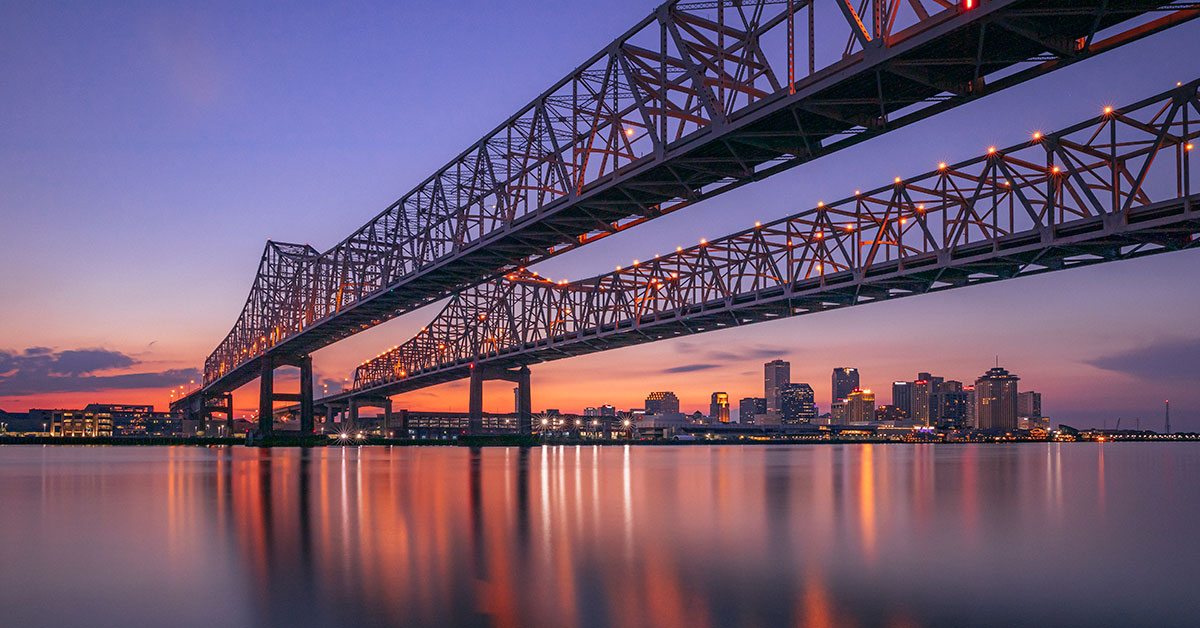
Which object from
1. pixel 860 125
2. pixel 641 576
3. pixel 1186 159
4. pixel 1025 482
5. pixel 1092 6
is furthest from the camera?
pixel 1025 482

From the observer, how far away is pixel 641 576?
1362 cm

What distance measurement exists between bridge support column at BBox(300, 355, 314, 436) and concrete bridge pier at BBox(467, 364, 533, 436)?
1835 centimetres

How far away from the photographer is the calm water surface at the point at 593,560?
37.0 ft

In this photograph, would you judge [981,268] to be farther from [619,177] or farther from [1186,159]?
[619,177]

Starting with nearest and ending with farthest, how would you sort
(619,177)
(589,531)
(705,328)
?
(589,531) < (619,177) < (705,328)

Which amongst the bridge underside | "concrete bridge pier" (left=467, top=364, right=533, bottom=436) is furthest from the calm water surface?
"concrete bridge pier" (left=467, top=364, right=533, bottom=436)

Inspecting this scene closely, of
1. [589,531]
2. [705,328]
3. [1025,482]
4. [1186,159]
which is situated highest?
[1186,159]

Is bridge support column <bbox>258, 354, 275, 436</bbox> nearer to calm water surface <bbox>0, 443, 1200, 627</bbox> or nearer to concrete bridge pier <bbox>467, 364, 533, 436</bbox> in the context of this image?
concrete bridge pier <bbox>467, 364, 533, 436</bbox>

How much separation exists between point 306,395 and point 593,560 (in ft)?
293

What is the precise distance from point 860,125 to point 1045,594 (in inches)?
517

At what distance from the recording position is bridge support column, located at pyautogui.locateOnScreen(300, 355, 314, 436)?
98806 millimetres

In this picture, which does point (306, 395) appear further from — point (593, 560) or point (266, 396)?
point (593, 560)

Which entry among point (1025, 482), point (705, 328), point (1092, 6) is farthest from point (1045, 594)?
point (705, 328)

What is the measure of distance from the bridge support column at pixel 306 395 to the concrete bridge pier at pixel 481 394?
18.3 meters
